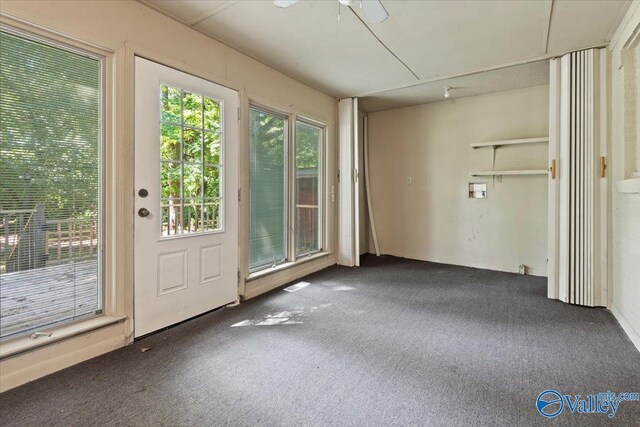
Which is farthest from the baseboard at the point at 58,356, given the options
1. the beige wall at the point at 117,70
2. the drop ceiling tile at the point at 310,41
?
the drop ceiling tile at the point at 310,41

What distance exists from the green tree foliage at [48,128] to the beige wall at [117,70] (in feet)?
0.36

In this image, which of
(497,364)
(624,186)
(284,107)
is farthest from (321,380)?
(284,107)

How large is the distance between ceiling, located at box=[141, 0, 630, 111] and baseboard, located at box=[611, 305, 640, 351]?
2.43 meters

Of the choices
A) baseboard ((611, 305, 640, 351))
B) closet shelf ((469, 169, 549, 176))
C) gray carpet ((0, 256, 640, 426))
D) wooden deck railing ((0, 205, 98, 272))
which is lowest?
gray carpet ((0, 256, 640, 426))

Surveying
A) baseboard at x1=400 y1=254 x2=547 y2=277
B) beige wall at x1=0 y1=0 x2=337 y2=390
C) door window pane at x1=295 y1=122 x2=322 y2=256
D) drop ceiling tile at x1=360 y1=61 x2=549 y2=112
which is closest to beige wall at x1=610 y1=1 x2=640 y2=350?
drop ceiling tile at x1=360 y1=61 x2=549 y2=112

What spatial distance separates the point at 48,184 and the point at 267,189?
6.57ft

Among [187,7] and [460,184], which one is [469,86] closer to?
[460,184]

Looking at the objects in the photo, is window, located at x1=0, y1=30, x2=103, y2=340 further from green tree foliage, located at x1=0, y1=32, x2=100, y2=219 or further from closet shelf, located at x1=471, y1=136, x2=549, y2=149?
closet shelf, located at x1=471, y1=136, x2=549, y2=149

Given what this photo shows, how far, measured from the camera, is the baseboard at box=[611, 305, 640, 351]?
219cm

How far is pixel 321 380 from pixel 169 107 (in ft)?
7.65

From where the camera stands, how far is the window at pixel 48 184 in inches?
69.4

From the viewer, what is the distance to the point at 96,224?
2.14 meters

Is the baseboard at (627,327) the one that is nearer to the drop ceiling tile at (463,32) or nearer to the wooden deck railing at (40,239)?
Answer: the drop ceiling tile at (463,32)

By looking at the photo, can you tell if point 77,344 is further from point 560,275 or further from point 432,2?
point 560,275
